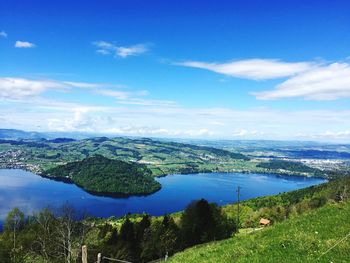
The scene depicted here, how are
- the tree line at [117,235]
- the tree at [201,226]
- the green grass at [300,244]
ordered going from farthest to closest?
the tree at [201,226]
the tree line at [117,235]
the green grass at [300,244]

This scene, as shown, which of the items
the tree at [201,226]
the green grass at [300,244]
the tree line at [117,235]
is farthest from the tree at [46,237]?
the green grass at [300,244]

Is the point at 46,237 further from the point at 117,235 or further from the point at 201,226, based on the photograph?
the point at 201,226

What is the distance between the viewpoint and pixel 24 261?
58156mm

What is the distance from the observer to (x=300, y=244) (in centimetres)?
1911

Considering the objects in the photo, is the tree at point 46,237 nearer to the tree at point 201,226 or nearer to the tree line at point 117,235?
the tree line at point 117,235

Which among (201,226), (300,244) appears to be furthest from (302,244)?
(201,226)

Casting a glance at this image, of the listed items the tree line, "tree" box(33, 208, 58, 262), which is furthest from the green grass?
"tree" box(33, 208, 58, 262)

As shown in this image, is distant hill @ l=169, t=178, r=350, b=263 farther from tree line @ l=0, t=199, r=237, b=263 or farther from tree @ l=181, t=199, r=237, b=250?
tree @ l=181, t=199, r=237, b=250

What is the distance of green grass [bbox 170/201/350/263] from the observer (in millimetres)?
17484

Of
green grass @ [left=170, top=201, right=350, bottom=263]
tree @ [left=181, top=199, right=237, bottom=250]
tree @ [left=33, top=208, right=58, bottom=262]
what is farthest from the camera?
tree @ [left=181, top=199, right=237, bottom=250]

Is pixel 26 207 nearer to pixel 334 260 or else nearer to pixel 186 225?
pixel 186 225

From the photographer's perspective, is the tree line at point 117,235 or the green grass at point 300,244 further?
the tree line at point 117,235

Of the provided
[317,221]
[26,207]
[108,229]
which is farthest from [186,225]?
[26,207]

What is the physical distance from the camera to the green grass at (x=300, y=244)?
57.4 ft
